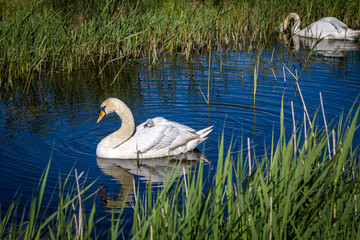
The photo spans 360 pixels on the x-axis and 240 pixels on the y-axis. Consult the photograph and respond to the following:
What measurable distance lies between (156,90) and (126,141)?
279 centimetres

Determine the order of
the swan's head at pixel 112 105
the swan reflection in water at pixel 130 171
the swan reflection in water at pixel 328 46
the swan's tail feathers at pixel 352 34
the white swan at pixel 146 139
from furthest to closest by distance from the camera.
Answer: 1. the swan's tail feathers at pixel 352 34
2. the swan reflection in water at pixel 328 46
3. the swan's head at pixel 112 105
4. the white swan at pixel 146 139
5. the swan reflection in water at pixel 130 171

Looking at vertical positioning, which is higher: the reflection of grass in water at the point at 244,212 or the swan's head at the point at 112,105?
the swan's head at the point at 112,105

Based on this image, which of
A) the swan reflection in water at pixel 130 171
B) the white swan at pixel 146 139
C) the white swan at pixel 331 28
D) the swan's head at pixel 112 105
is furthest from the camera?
the white swan at pixel 331 28

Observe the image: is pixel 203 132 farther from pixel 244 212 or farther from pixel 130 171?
pixel 244 212

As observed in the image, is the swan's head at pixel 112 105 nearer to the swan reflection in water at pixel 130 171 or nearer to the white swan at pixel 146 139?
the white swan at pixel 146 139

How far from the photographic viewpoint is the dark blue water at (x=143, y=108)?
570 centimetres

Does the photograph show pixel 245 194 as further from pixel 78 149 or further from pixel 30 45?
pixel 30 45

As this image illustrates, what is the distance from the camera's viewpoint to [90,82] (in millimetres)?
9797

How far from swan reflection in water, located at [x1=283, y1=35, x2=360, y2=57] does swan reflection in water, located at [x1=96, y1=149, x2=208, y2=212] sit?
733 centimetres

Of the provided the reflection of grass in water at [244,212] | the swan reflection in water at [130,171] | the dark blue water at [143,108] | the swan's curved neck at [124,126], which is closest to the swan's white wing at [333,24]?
the dark blue water at [143,108]

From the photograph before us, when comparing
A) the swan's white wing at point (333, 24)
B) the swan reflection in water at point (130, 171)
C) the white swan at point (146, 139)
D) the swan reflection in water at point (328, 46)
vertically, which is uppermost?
the swan's white wing at point (333, 24)

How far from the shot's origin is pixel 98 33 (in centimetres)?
1031

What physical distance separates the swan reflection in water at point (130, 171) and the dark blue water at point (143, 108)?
0.01 m

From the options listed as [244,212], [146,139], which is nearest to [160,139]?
[146,139]
